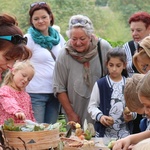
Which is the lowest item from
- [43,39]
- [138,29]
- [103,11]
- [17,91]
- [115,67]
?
[17,91]

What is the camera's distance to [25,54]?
3.24 meters

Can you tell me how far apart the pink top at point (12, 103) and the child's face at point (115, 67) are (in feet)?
2.93

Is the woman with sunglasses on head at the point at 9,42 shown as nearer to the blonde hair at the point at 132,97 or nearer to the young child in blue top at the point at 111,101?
the blonde hair at the point at 132,97

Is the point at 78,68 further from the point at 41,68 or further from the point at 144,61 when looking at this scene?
the point at 144,61

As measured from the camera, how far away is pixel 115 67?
530 centimetres

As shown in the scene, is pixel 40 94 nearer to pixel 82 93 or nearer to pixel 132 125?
pixel 82 93

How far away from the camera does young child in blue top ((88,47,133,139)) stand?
5117 mm

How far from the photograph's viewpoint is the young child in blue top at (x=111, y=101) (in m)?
5.12

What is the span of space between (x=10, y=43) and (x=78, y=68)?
2.41 metres

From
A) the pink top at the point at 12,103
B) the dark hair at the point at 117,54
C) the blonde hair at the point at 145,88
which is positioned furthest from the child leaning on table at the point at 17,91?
the blonde hair at the point at 145,88

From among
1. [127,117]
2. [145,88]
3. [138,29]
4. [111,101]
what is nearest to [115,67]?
[111,101]

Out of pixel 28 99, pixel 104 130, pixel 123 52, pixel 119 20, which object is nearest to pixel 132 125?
pixel 104 130

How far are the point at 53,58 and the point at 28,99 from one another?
0.73m

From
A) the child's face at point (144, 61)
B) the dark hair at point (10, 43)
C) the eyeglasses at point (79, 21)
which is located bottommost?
the child's face at point (144, 61)
